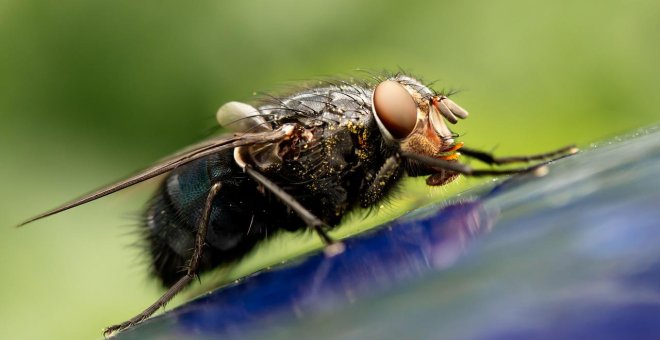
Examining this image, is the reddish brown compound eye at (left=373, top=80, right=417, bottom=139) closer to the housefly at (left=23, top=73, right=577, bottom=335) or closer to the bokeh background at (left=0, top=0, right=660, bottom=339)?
the housefly at (left=23, top=73, right=577, bottom=335)

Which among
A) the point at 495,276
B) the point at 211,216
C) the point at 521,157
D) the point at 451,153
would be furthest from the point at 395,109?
the point at 495,276

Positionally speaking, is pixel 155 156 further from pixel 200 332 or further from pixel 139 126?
pixel 200 332

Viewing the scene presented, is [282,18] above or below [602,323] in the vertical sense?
above

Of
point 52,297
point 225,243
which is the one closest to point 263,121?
point 225,243

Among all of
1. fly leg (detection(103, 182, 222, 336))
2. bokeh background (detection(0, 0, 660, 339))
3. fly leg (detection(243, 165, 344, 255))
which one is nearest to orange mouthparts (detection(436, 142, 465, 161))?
fly leg (detection(243, 165, 344, 255))

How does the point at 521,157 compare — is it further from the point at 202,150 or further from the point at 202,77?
the point at 202,77

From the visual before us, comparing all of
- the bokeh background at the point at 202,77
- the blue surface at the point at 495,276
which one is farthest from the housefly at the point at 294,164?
the blue surface at the point at 495,276

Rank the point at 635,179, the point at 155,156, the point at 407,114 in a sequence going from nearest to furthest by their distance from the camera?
the point at 635,179, the point at 407,114, the point at 155,156
